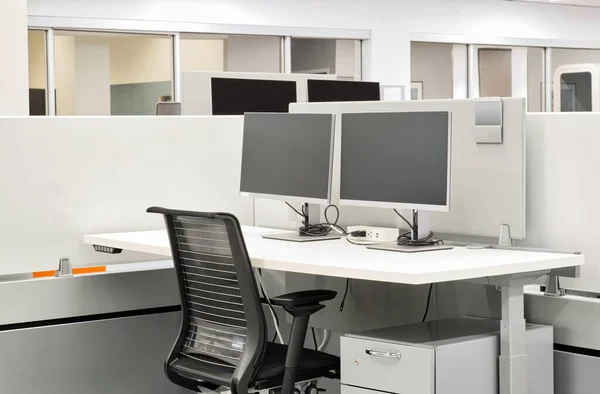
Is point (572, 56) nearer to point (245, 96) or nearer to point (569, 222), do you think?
point (245, 96)

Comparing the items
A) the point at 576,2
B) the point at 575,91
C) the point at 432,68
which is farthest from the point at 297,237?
the point at 576,2

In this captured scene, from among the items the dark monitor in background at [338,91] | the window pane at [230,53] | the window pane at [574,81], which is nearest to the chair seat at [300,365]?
the dark monitor in background at [338,91]

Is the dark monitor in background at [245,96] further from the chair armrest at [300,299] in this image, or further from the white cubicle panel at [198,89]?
the chair armrest at [300,299]

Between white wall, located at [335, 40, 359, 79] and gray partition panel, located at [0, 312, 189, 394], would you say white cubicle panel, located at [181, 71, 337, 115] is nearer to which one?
gray partition panel, located at [0, 312, 189, 394]

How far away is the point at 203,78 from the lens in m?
4.45

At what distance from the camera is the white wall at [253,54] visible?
9195 millimetres

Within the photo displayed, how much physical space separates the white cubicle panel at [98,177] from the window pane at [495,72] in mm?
7597

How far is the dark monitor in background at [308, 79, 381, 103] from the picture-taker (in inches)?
175

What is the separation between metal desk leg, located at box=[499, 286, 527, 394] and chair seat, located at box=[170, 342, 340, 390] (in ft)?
1.74

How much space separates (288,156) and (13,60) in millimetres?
1250

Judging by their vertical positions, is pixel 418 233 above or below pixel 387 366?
above

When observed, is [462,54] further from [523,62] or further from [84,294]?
[84,294]

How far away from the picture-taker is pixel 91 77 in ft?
27.9

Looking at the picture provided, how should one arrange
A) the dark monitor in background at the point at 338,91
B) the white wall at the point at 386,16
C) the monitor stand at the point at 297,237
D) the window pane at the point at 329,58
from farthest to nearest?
the window pane at the point at 329,58, the white wall at the point at 386,16, the dark monitor in background at the point at 338,91, the monitor stand at the point at 297,237
